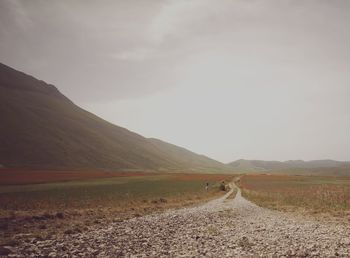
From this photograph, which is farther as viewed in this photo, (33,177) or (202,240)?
(33,177)

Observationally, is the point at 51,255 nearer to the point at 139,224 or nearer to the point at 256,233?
the point at 139,224

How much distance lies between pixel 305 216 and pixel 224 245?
1731cm

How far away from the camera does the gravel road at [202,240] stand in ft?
56.1

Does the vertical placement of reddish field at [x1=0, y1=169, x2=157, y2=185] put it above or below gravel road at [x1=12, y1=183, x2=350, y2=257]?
below

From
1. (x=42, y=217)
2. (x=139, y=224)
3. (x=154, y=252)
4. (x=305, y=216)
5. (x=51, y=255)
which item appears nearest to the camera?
(x=51, y=255)

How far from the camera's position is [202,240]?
20703 millimetres

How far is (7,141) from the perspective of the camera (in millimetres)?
196250

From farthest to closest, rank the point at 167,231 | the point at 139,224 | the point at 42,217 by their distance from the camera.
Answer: the point at 42,217, the point at 139,224, the point at 167,231

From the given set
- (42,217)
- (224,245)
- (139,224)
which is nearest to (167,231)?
(139,224)

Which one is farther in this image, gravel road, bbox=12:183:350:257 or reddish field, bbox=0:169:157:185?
reddish field, bbox=0:169:157:185

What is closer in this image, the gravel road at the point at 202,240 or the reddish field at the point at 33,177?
the gravel road at the point at 202,240

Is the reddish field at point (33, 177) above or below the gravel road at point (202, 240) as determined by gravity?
below

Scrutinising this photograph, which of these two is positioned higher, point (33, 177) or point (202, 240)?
point (202, 240)

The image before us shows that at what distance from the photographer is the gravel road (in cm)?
1711
